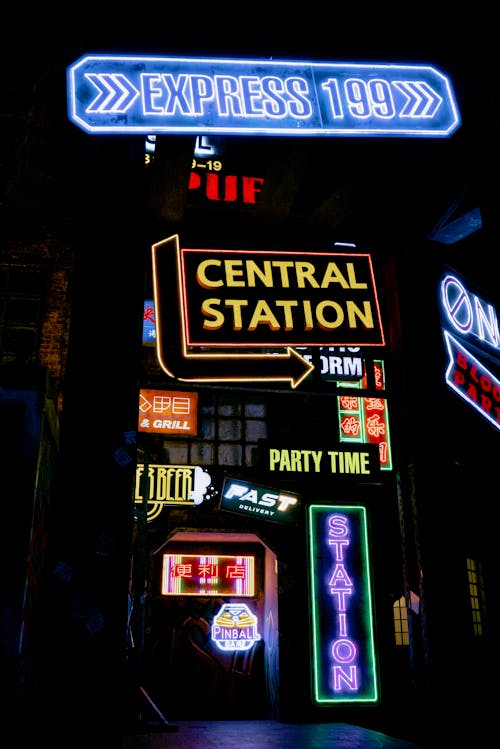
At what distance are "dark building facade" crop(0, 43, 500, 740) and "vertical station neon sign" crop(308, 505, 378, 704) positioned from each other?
0.12 ft

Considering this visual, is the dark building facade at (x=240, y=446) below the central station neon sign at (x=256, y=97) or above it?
below

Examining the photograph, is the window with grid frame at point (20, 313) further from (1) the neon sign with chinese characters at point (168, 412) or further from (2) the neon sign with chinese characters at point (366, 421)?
(2) the neon sign with chinese characters at point (366, 421)

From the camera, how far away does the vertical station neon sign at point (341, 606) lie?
10.4 m

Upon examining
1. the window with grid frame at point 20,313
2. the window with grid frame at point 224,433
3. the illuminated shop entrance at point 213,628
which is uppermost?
the window with grid frame at point 20,313

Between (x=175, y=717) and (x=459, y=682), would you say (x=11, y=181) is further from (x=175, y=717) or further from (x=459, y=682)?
(x=175, y=717)

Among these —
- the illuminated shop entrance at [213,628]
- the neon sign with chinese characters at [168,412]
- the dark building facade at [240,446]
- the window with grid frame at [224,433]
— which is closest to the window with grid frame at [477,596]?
the dark building facade at [240,446]

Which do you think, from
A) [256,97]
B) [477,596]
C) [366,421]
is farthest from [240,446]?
[256,97]

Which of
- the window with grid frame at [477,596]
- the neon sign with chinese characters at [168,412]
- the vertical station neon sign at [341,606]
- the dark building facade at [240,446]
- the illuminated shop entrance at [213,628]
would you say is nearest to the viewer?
the dark building facade at [240,446]

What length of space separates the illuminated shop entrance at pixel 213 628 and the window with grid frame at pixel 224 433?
1.72 metres

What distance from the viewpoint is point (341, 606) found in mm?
10867

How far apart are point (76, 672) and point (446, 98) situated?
6.50 metres

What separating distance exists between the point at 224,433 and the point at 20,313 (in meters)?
5.30

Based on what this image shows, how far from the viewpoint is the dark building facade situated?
487 cm

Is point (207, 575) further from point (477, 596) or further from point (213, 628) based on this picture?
point (477, 596)
